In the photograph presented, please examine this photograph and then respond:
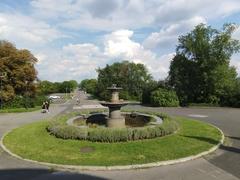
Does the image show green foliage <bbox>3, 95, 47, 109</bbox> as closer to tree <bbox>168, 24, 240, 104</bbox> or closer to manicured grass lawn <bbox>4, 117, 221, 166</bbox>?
tree <bbox>168, 24, 240, 104</bbox>

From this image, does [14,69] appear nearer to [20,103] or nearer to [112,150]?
[20,103]

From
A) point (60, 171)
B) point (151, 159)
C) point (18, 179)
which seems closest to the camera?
point (18, 179)

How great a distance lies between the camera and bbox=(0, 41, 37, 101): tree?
152 ft

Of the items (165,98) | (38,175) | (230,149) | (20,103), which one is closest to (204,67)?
(165,98)

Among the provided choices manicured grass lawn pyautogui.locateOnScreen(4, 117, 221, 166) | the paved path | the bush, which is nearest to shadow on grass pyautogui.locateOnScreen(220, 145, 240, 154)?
manicured grass lawn pyautogui.locateOnScreen(4, 117, 221, 166)

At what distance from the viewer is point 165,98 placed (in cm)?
4469

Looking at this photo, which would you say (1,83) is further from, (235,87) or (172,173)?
(172,173)

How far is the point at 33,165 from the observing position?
13.8 metres

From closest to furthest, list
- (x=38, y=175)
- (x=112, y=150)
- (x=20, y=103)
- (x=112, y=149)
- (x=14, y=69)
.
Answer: (x=38, y=175) < (x=112, y=150) < (x=112, y=149) < (x=20, y=103) < (x=14, y=69)

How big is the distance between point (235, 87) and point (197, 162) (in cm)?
3310

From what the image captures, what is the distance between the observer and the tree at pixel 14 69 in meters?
46.2

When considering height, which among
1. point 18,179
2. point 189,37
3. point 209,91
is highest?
point 189,37

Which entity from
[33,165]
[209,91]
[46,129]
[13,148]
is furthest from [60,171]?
[209,91]

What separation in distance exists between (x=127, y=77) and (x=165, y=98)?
33192 mm
